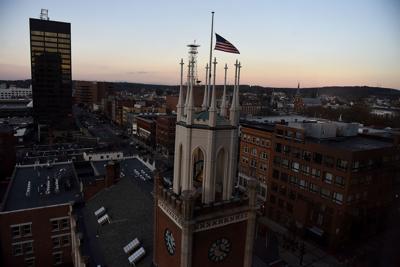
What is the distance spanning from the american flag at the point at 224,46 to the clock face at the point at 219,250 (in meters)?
9.30

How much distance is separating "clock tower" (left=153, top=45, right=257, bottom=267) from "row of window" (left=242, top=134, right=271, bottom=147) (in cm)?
3584

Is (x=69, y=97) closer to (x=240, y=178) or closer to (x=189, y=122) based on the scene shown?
(x=240, y=178)

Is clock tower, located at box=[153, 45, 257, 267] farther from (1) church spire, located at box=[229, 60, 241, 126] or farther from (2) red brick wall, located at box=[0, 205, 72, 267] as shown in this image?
(2) red brick wall, located at box=[0, 205, 72, 267]

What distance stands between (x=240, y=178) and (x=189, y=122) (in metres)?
45.2

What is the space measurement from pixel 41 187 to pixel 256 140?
113ft

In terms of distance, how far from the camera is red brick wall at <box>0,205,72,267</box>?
2733 cm

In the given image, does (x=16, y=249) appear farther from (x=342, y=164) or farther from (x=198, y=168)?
(x=342, y=164)

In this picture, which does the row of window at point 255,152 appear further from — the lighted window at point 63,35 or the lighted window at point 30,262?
the lighted window at point 63,35

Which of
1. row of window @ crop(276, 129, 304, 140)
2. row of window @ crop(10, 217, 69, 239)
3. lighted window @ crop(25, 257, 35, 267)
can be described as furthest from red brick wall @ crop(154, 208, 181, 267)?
row of window @ crop(276, 129, 304, 140)

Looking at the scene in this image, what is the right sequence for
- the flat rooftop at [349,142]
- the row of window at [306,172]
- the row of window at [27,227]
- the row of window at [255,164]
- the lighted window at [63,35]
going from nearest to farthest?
the row of window at [27,227], the flat rooftop at [349,142], the row of window at [306,172], the row of window at [255,164], the lighted window at [63,35]

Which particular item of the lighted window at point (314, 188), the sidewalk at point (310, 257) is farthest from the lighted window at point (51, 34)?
the sidewalk at point (310, 257)

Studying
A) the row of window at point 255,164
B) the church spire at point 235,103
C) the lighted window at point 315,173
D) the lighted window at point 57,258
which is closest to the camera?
the church spire at point 235,103

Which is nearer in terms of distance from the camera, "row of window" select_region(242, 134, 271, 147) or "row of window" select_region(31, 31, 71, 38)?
"row of window" select_region(242, 134, 271, 147)

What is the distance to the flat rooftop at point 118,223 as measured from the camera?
1919 cm
